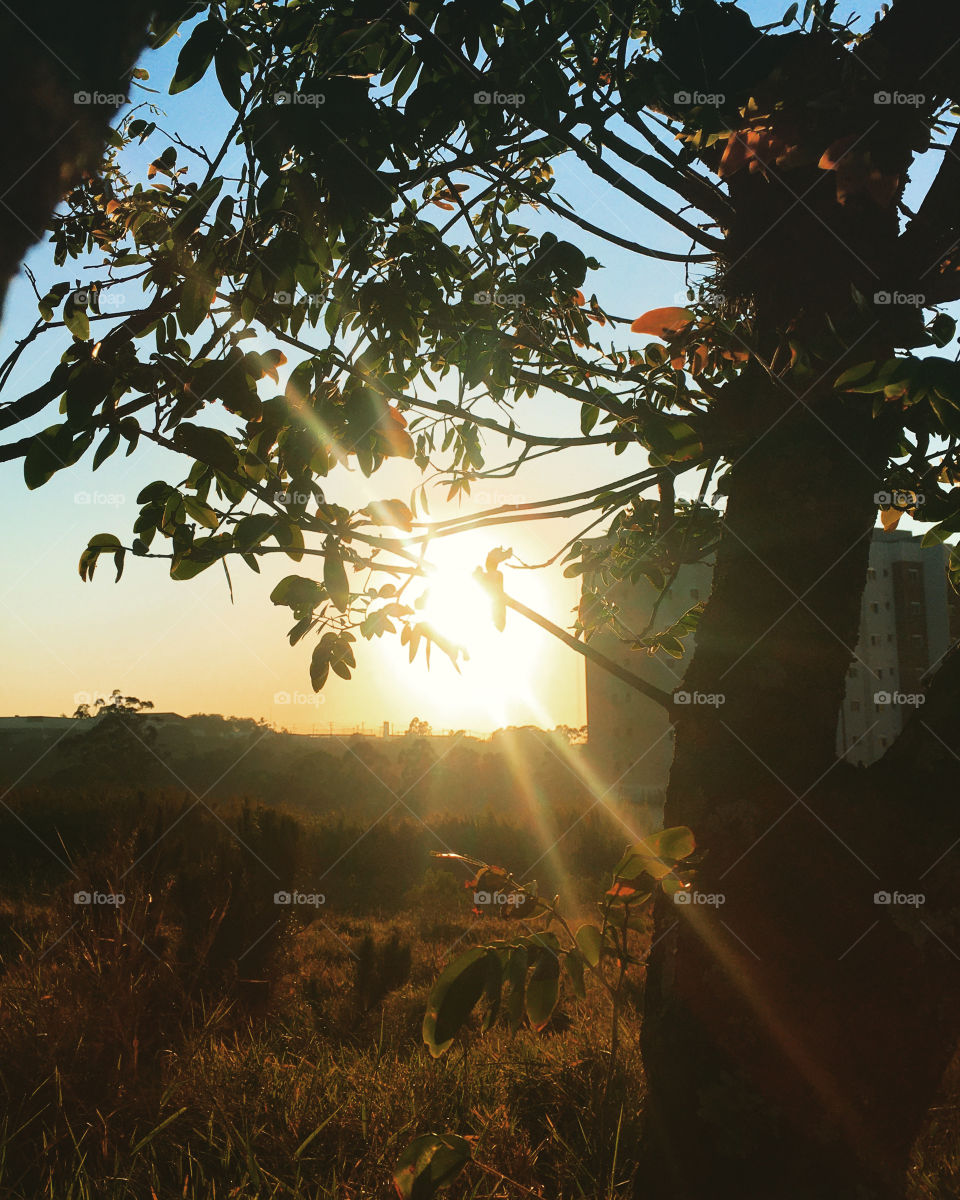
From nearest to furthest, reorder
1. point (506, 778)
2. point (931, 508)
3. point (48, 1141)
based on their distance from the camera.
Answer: point (931, 508), point (48, 1141), point (506, 778)

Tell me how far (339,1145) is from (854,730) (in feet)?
95.9

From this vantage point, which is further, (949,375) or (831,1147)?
(831,1147)

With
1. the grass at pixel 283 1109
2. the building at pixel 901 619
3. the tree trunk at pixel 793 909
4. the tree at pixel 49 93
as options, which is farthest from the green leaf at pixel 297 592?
the building at pixel 901 619

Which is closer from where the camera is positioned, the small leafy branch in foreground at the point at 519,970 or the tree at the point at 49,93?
the tree at the point at 49,93

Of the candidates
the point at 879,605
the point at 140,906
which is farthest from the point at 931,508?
the point at 879,605

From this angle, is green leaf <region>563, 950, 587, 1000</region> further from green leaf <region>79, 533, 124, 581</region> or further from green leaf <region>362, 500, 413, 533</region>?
green leaf <region>79, 533, 124, 581</region>

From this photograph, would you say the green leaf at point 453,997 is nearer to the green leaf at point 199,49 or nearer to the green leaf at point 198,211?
the green leaf at point 198,211

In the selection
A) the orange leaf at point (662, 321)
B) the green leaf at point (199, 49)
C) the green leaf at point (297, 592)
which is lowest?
the green leaf at point (297, 592)

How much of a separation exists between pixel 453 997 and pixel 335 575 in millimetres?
663

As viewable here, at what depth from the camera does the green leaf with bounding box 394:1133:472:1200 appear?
1.15 m

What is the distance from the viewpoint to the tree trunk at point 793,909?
138cm

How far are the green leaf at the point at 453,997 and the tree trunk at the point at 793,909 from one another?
0.64 meters

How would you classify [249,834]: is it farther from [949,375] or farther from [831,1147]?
[949,375]

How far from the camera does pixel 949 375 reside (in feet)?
3.18
